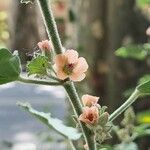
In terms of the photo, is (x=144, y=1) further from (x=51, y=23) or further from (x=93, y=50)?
(x=93, y=50)

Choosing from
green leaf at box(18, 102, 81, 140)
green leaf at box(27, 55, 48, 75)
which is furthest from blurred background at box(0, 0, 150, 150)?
green leaf at box(27, 55, 48, 75)

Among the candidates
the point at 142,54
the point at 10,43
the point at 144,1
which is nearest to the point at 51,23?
the point at 142,54

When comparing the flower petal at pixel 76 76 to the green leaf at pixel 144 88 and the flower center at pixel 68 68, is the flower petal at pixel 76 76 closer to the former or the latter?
the flower center at pixel 68 68

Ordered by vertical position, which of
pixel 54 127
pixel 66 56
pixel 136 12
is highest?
pixel 66 56

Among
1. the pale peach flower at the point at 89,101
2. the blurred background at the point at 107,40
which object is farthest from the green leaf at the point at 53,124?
the blurred background at the point at 107,40

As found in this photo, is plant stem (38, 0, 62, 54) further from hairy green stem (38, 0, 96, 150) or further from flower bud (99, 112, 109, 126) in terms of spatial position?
flower bud (99, 112, 109, 126)

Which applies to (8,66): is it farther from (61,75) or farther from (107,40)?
(107,40)
